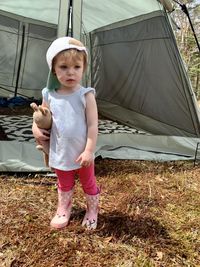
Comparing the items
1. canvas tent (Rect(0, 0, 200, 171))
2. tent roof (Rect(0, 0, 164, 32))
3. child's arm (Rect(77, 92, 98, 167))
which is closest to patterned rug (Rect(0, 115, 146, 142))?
canvas tent (Rect(0, 0, 200, 171))

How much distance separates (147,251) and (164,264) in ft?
0.42

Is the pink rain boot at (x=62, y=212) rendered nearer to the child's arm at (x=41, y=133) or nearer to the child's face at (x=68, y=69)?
the child's arm at (x=41, y=133)

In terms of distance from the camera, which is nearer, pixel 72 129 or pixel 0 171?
pixel 72 129

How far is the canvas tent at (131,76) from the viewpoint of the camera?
345 cm

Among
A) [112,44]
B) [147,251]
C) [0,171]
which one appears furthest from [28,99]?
[147,251]

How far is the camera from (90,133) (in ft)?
6.71

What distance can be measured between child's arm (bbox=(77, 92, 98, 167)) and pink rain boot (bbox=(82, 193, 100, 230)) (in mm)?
320

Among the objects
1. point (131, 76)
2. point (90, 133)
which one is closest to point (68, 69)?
point (90, 133)

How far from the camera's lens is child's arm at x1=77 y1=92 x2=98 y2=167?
203 centimetres

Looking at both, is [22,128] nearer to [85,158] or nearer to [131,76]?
[131,76]

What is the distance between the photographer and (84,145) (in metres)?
2.08

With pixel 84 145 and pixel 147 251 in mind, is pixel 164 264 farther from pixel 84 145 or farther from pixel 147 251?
pixel 84 145

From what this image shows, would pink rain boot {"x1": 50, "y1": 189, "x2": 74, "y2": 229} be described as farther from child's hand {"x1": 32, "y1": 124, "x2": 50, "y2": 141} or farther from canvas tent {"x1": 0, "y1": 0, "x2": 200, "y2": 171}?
canvas tent {"x1": 0, "y1": 0, "x2": 200, "y2": 171}

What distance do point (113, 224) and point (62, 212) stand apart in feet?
1.08
